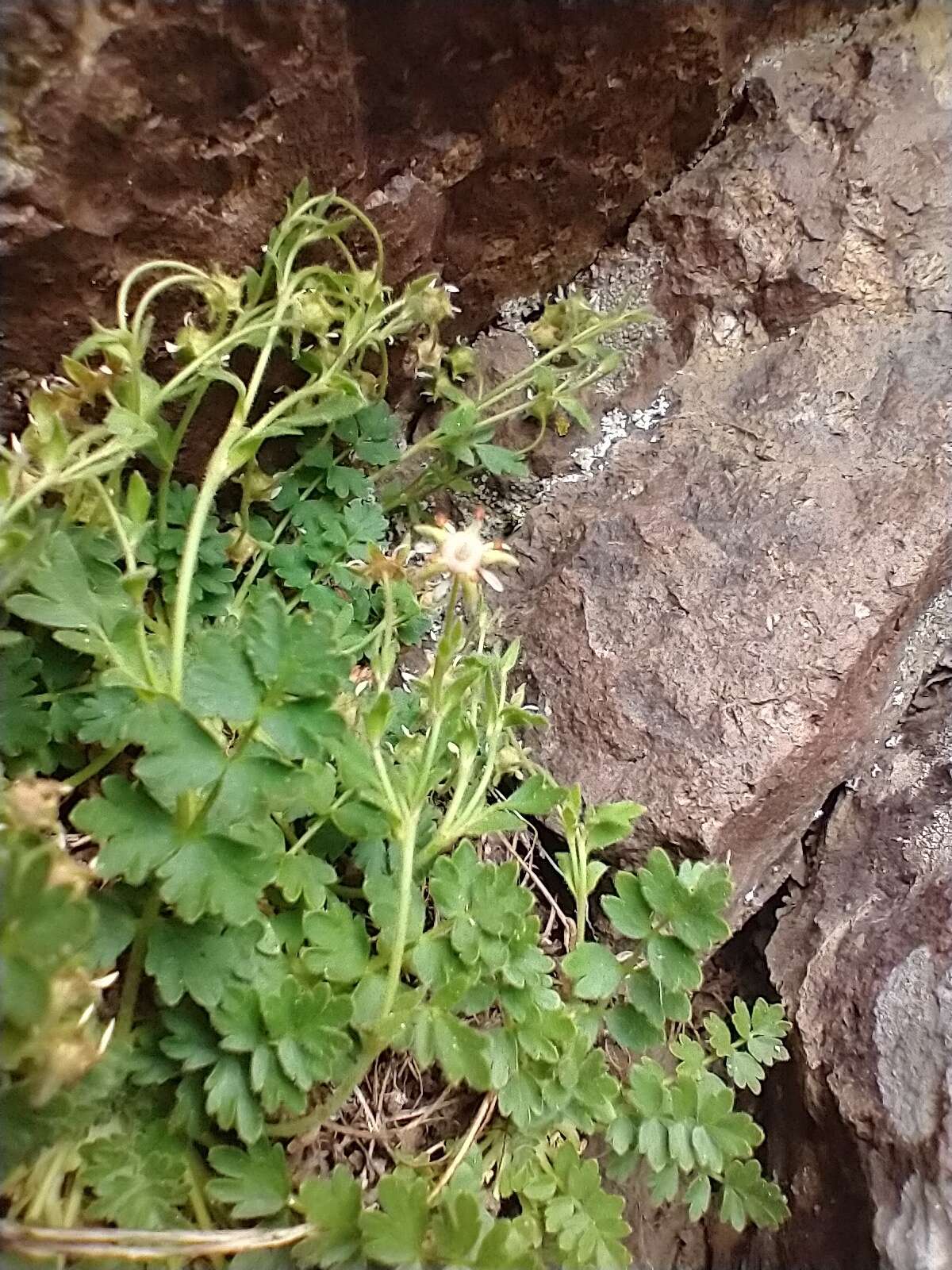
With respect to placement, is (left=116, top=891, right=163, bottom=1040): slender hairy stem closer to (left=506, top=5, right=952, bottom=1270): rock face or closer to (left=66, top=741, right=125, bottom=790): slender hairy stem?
(left=66, top=741, right=125, bottom=790): slender hairy stem

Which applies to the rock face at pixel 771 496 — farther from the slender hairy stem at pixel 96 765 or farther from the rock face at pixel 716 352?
the slender hairy stem at pixel 96 765

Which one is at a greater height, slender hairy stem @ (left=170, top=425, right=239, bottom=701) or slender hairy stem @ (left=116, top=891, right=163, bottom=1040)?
slender hairy stem @ (left=170, top=425, right=239, bottom=701)

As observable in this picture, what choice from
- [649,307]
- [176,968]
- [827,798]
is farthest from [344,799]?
[649,307]

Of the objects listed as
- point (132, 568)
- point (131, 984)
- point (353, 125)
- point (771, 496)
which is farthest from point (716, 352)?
point (131, 984)

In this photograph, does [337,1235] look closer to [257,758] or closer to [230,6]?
[257,758]

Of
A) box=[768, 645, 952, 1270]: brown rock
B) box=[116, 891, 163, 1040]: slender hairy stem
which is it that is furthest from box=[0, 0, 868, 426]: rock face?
box=[768, 645, 952, 1270]: brown rock

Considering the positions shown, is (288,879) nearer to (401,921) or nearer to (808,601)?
(401,921)
